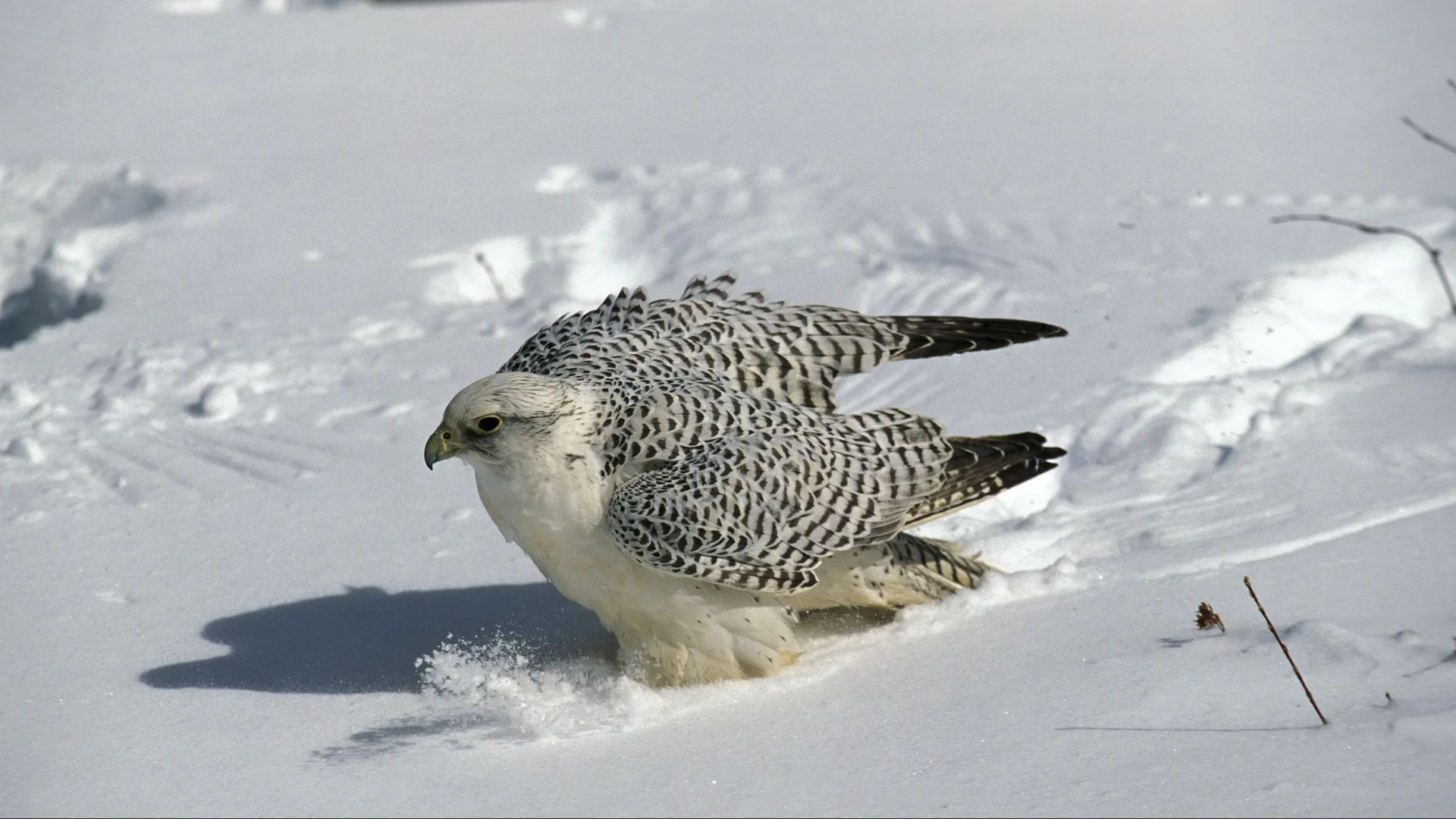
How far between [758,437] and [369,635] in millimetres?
1375

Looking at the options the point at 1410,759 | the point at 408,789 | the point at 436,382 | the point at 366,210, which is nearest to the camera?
the point at 1410,759

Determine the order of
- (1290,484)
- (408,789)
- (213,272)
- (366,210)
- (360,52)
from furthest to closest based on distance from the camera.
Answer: (360,52) < (366,210) < (213,272) < (1290,484) < (408,789)

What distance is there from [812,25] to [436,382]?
14.6 feet

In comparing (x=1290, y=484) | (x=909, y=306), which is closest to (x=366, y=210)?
(x=909, y=306)

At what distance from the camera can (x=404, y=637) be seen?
448 cm

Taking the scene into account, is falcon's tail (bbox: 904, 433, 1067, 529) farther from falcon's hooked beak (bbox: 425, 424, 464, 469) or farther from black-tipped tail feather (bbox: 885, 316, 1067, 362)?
falcon's hooked beak (bbox: 425, 424, 464, 469)

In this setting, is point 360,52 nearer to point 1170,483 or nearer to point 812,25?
point 812,25

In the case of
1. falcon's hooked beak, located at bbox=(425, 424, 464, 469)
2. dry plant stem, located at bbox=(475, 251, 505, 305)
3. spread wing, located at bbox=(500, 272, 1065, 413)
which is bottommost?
dry plant stem, located at bbox=(475, 251, 505, 305)

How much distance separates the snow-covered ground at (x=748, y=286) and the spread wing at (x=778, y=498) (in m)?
0.38

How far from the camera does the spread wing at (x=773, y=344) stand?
4.42m

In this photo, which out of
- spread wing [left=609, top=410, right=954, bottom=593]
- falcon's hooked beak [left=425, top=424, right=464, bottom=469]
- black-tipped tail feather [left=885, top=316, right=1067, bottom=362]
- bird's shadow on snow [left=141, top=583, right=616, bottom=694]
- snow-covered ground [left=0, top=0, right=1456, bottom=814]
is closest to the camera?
snow-covered ground [left=0, top=0, right=1456, bottom=814]

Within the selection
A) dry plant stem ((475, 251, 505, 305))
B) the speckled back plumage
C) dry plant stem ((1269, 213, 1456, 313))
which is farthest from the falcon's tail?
dry plant stem ((475, 251, 505, 305))

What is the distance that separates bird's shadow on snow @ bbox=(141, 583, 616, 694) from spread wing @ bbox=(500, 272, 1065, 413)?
77 cm

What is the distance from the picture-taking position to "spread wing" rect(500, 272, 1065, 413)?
4422mm
